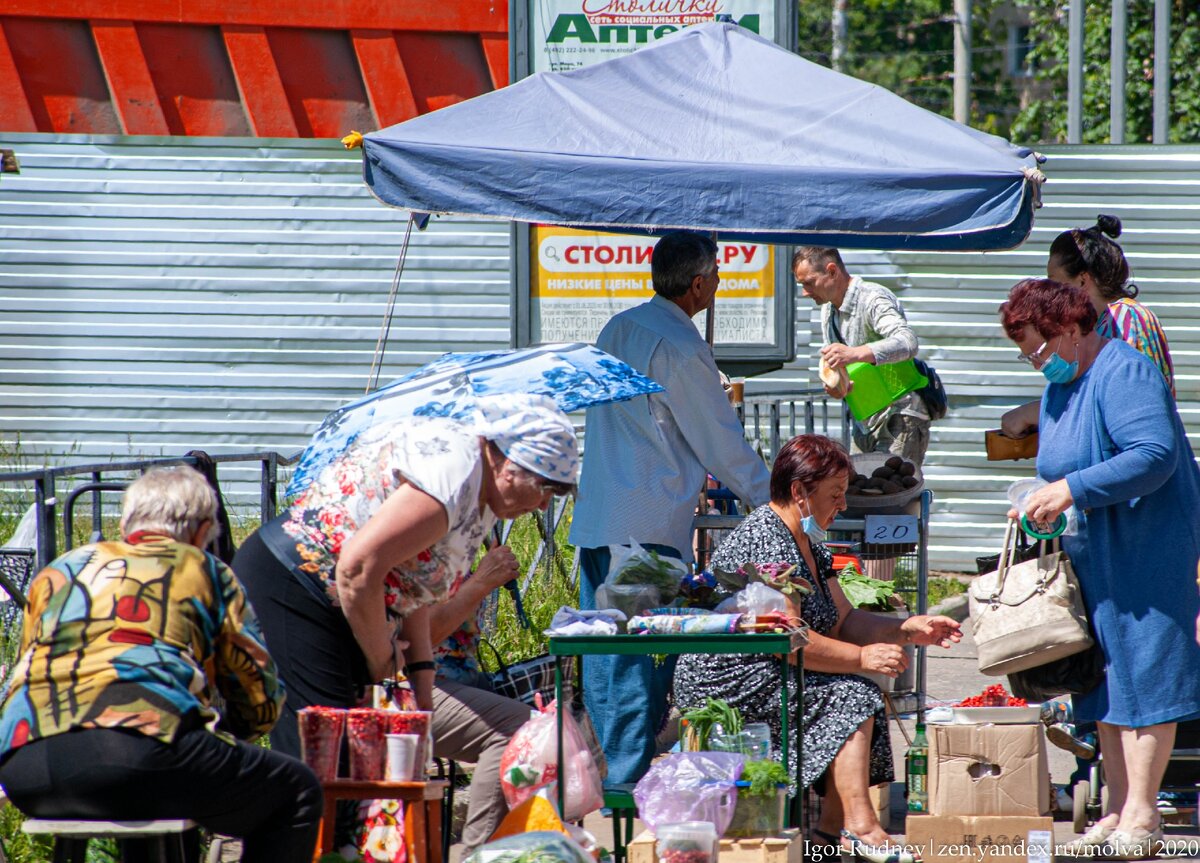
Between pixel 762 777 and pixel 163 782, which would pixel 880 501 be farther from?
pixel 163 782

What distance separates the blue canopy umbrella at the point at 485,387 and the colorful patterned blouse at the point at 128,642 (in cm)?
135

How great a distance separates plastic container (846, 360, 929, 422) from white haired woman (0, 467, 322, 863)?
12.1 feet

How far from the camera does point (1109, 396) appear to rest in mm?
4797

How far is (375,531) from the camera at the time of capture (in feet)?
11.7

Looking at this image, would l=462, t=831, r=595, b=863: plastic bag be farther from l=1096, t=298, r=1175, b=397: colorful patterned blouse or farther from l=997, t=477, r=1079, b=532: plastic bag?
l=1096, t=298, r=1175, b=397: colorful patterned blouse

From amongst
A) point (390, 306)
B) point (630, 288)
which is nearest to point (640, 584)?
point (390, 306)

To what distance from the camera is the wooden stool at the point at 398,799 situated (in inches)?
145

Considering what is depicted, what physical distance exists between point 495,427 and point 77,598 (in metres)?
1.07

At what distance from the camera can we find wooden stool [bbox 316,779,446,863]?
369cm

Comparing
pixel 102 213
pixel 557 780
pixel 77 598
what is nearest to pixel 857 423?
pixel 557 780

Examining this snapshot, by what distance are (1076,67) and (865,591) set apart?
369 inches

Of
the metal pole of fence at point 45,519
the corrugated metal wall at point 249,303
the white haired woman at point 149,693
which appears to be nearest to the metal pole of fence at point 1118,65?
the corrugated metal wall at point 249,303

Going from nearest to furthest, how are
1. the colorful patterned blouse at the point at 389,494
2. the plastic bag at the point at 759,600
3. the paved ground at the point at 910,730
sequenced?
the colorful patterned blouse at the point at 389,494
the plastic bag at the point at 759,600
the paved ground at the point at 910,730

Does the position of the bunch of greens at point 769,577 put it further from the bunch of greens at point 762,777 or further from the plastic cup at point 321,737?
the plastic cup at point 321,737
